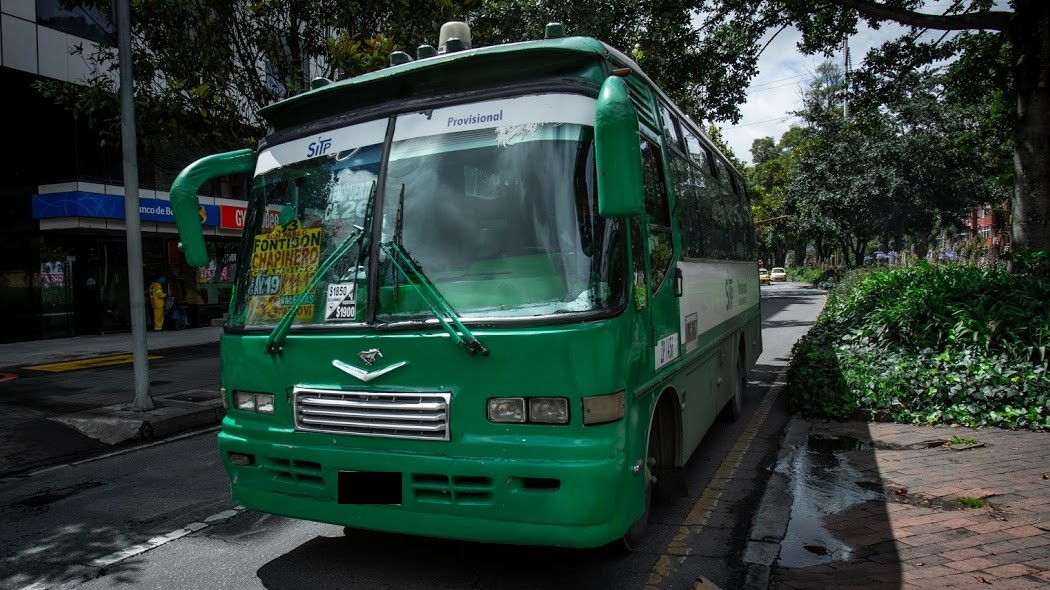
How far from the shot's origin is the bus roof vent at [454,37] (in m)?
4.12

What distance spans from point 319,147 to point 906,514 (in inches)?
170

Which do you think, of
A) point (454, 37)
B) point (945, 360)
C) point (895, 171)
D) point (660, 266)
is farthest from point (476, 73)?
point (895, 171)

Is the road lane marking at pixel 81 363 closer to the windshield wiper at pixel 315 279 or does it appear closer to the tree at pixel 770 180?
the windshield wiper at pixel 315 279

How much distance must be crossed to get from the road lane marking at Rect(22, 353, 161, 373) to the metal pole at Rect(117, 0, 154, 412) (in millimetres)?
5912

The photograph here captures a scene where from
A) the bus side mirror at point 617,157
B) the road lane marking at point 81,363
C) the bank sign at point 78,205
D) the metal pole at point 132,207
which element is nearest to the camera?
the bus side mirror at point 617,157

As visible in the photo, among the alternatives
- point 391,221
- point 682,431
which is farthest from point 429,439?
point 682,431

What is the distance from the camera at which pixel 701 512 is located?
493cm

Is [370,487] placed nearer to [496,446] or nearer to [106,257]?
[496,446]

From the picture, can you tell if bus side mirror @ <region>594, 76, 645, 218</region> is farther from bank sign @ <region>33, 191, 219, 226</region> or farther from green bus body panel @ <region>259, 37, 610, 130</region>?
bank sign @ <region>33, 191, 219, 226</region>

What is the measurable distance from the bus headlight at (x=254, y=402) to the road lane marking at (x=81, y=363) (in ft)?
37.7

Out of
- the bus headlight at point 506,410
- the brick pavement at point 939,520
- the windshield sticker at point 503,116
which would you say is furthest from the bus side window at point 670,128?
the brick pavement at point 939,520

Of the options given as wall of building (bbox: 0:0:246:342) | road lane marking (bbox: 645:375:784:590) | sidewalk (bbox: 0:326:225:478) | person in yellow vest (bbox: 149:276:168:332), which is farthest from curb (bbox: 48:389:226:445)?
person in yellow vest (bbox: 149:276:168:332)

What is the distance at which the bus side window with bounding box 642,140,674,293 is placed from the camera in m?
3.97

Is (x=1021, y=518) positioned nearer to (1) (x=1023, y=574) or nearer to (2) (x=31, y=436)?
(1) (x=1023, y=574)
